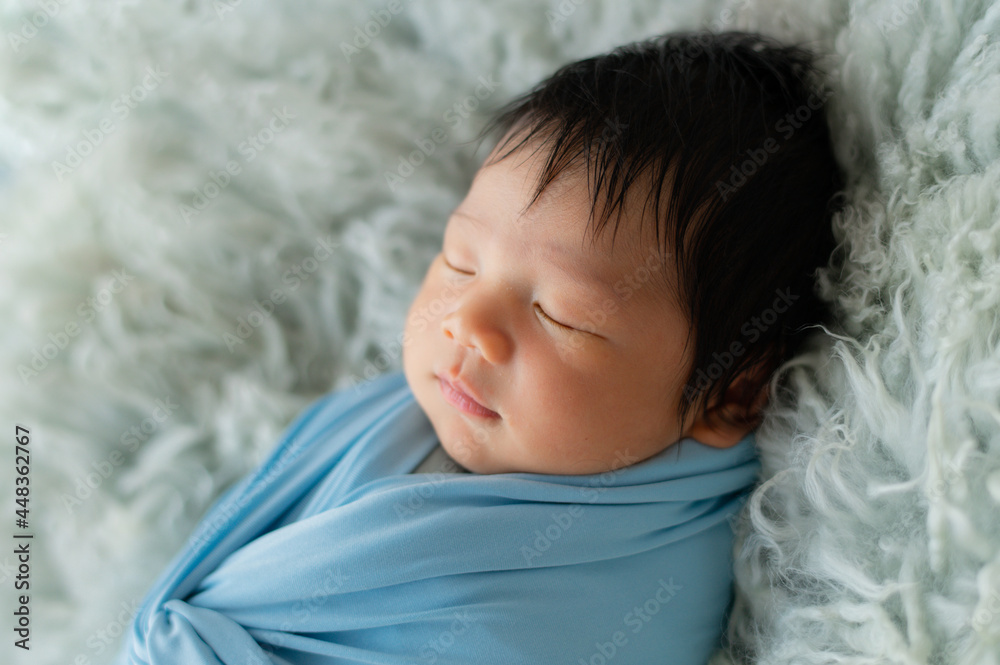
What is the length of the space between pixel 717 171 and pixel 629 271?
0.53 ft

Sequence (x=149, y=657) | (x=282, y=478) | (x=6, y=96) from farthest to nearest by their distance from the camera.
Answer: (x=6, y=96)
(x=282, y=478)
(x=149, y=657)

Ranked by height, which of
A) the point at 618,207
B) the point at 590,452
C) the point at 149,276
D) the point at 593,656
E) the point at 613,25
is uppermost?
the point at 613,25

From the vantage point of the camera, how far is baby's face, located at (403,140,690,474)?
0.79 meters

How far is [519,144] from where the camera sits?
86 cm

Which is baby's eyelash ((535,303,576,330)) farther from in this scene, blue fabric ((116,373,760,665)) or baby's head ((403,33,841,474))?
blue fabric ((116,373,760,665))

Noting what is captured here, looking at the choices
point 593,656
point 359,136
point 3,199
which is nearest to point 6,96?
point 3,199

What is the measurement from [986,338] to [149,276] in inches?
41.6

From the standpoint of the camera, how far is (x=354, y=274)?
44.4 inches

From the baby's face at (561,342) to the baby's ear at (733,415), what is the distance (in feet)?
0.16

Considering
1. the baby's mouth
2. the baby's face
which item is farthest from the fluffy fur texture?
the baby's mouth

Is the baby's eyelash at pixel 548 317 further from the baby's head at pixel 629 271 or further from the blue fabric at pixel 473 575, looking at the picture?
the blue fabric at pixel 473 575

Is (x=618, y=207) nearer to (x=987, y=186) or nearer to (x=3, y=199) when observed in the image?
(x=987, y=186)

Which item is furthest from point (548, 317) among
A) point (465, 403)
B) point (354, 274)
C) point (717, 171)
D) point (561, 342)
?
point (354, 274)

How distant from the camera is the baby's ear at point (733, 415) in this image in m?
0.87
